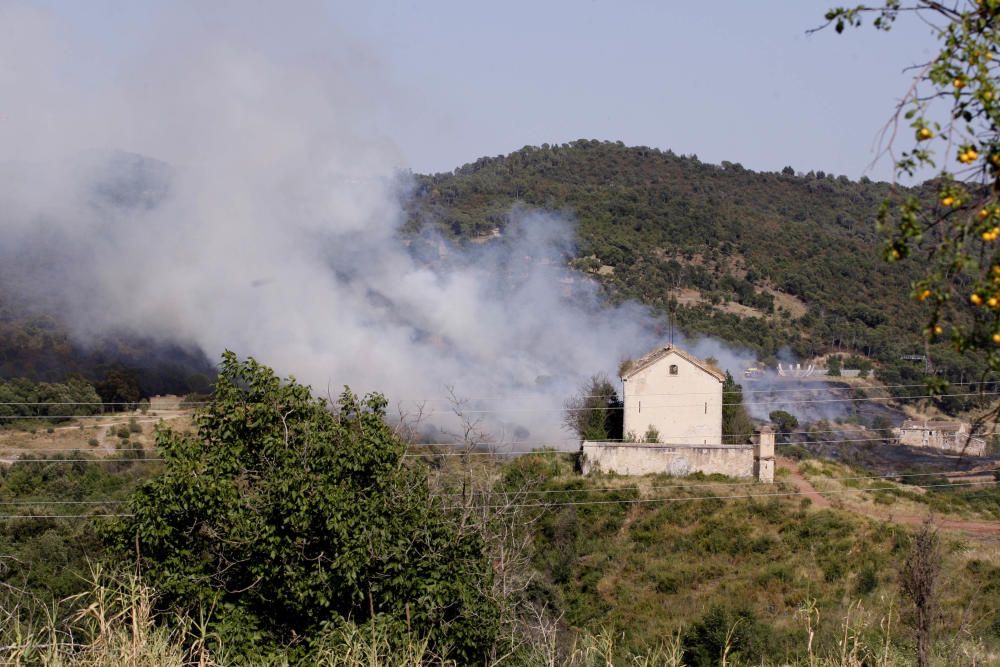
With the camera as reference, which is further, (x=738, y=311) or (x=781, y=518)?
(x=738, y=311)

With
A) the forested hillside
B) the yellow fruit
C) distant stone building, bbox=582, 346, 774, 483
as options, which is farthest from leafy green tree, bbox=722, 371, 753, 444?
the yellow fruit

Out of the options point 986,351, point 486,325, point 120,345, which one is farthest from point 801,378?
point 986,351

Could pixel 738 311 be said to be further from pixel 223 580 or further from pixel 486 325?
pixel 223 580

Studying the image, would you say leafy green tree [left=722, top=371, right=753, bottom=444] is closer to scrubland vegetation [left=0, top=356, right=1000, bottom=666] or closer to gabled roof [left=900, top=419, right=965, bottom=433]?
scrubland vegetation [left=0, top=356, right=1000, bottom=666]

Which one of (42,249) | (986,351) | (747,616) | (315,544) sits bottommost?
(747,616)

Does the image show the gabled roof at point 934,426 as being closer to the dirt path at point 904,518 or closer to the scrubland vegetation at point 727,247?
the scrubland vegetation at point 727,247

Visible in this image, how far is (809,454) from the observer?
1668 inches

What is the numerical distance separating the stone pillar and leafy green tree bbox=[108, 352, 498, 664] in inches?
701

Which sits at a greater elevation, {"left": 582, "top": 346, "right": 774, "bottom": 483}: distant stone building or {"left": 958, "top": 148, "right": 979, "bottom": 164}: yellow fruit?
{"left": 582, "top": 346, "right": 774, "bottom": 483}: distant stone building

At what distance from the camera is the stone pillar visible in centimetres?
2886

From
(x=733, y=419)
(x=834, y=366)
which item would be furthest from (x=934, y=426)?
(x=733, y=419)

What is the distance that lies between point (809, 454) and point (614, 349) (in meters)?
8.76

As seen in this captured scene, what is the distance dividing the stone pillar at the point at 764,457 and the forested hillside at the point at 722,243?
18.0 metres

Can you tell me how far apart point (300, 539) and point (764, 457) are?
1968cm
